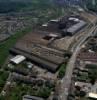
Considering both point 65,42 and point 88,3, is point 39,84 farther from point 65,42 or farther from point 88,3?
point 88,3

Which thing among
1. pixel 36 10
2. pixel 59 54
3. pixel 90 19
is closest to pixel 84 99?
pixel 59 54

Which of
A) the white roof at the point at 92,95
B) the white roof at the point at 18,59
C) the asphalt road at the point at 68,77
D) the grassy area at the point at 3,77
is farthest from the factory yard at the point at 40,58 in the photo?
the white roof at the point at 92,95

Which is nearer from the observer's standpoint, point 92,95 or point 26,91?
point 92,95

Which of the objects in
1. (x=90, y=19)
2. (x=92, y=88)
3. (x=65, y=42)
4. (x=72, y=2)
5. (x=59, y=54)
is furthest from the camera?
(x=72, y=2)

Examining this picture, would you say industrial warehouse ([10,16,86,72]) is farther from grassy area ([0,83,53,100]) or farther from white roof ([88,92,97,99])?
white roof ([88,92,97,99])

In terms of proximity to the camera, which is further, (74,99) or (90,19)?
(90,19)

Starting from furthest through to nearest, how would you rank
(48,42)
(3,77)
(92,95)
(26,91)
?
(48,42) < (3,77) < (26,91) < (92,95)

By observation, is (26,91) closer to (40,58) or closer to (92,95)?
(92,95)

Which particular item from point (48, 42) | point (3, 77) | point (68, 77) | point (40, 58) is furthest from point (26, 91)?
point (48, 42)
